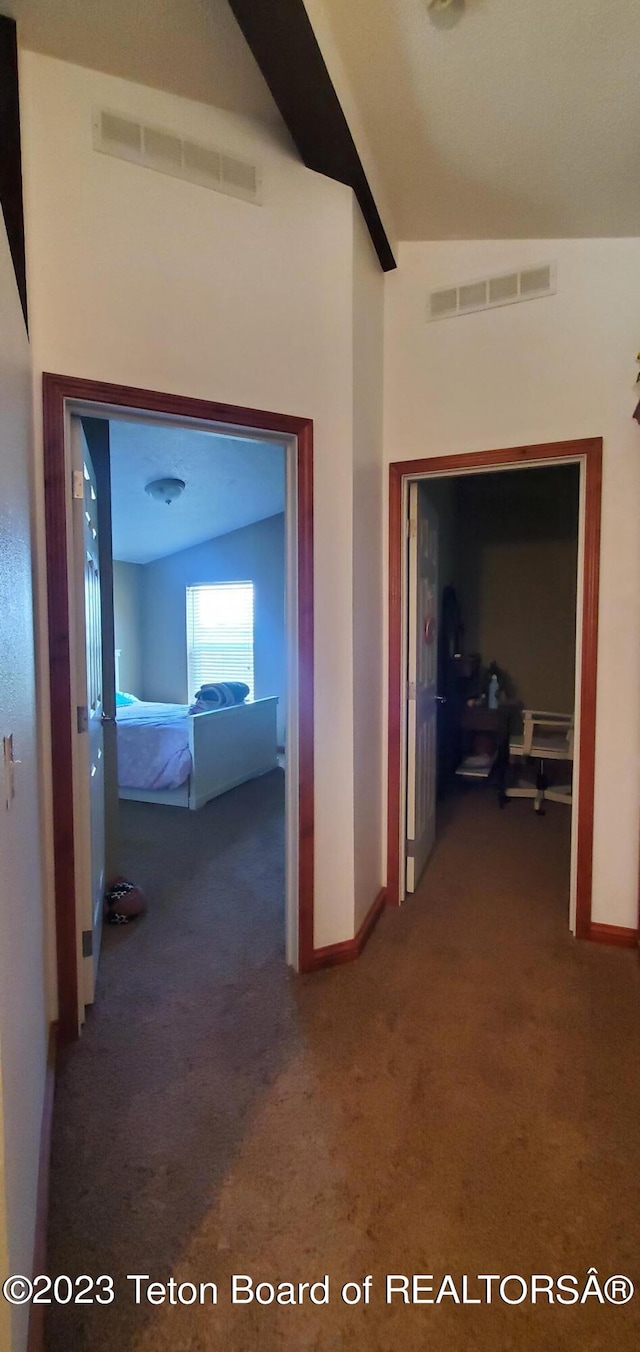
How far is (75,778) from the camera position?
2.03 meters

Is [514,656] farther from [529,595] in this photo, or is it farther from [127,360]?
[127,360]

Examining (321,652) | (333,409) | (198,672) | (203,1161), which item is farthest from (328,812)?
(198,672)

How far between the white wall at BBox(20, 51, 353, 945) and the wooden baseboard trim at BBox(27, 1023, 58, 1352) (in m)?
1.03

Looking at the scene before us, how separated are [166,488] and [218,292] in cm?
291

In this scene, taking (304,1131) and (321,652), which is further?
(321,652)

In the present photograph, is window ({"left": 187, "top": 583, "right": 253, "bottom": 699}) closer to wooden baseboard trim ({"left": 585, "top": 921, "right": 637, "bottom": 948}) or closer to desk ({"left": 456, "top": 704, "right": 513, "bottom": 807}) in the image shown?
desk ({"left": 456, "top": 704, "right": 513, "bottom": 807})

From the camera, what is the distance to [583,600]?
2.56 metres

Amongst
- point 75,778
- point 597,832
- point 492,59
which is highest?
point 492,59

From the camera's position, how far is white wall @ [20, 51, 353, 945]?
6.09ft

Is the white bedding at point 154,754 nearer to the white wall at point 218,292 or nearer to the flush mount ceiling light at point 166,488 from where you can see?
the flush mount ceiling light at point 166,488

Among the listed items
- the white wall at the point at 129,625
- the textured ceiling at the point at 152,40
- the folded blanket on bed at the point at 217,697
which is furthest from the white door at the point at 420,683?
the white wall at the point at 129,625

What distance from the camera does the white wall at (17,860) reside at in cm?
98

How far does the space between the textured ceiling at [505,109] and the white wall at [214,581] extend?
→ 14.2 ft

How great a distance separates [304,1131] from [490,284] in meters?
3.11
